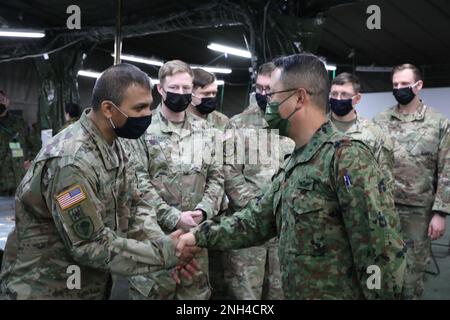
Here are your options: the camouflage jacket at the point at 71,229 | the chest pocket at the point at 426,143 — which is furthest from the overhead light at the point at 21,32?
the chest pocket at the point at 426,143

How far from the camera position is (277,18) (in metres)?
4.24

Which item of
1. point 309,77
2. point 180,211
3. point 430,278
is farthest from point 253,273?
point 430,278

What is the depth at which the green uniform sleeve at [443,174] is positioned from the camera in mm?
3160

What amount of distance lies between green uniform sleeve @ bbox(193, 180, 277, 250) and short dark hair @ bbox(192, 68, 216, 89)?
164 centimetres

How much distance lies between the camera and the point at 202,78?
3.32 m

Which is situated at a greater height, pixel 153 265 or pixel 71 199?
pixel 71 199

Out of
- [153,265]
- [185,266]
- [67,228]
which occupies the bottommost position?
[185,266]

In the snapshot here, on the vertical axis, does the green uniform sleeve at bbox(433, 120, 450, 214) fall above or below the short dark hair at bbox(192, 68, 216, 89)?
below

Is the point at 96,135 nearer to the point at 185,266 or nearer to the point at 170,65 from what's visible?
the point at 185,266

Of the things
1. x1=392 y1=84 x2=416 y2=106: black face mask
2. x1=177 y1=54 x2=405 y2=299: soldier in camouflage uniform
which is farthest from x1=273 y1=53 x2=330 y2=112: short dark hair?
x1=392 y1=84 x2=416 y2=106: black face mask

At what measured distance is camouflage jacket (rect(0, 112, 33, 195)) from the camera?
589 centimetres

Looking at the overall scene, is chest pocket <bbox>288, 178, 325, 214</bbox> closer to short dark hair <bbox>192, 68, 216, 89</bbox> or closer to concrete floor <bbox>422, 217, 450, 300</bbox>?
short dark hair <bbox>192, 68, 216, 89</bbox>

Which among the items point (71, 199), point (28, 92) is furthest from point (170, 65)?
point (28, 92)
